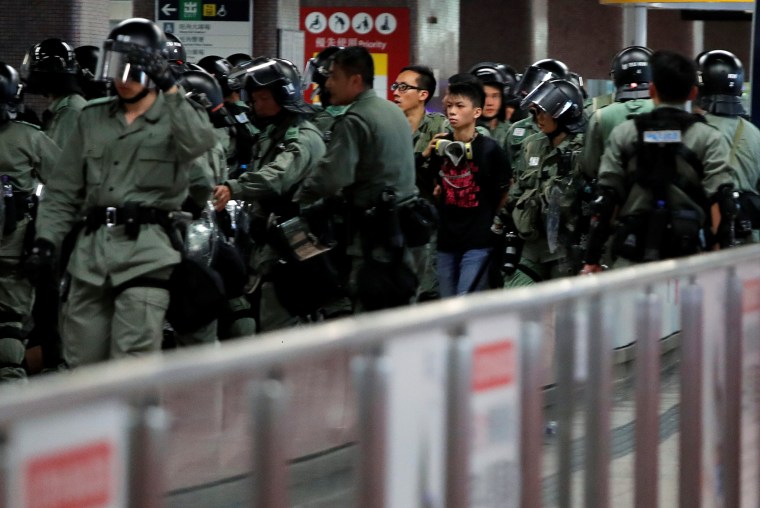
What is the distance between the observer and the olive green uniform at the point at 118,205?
619 cm

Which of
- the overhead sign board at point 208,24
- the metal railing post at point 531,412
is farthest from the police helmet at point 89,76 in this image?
the metal railing post at point 531,412

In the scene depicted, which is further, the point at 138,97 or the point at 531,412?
the point at 138,97

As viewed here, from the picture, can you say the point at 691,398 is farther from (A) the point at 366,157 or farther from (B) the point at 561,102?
(B) the point at 561,102

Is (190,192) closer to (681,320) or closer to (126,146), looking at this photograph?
(126,146)

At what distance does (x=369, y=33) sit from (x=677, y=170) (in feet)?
45.3

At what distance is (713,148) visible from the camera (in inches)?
274

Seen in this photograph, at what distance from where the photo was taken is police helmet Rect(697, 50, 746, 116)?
8.97m

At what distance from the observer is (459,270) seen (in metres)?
9.59

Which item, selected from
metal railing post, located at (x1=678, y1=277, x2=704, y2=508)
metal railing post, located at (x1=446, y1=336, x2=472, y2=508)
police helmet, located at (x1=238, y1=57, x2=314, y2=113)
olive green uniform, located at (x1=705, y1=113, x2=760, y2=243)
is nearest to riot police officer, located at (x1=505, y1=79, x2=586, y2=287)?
olive green uniform, located at (x1=705, y1=113, x2=760, y2=243)

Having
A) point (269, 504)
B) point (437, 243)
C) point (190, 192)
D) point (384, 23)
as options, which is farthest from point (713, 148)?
point (384, 23)

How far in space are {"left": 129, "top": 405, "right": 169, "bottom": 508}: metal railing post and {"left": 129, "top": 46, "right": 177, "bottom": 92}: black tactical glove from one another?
4.07 metres

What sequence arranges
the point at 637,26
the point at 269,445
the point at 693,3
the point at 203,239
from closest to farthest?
the point at 269,445, the point at 203,239, the point at 693,3, the point at 637,26

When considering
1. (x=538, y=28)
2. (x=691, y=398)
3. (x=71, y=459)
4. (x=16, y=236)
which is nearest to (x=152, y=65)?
(x=16, y=236)

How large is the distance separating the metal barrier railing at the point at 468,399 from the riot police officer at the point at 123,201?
2.63m
